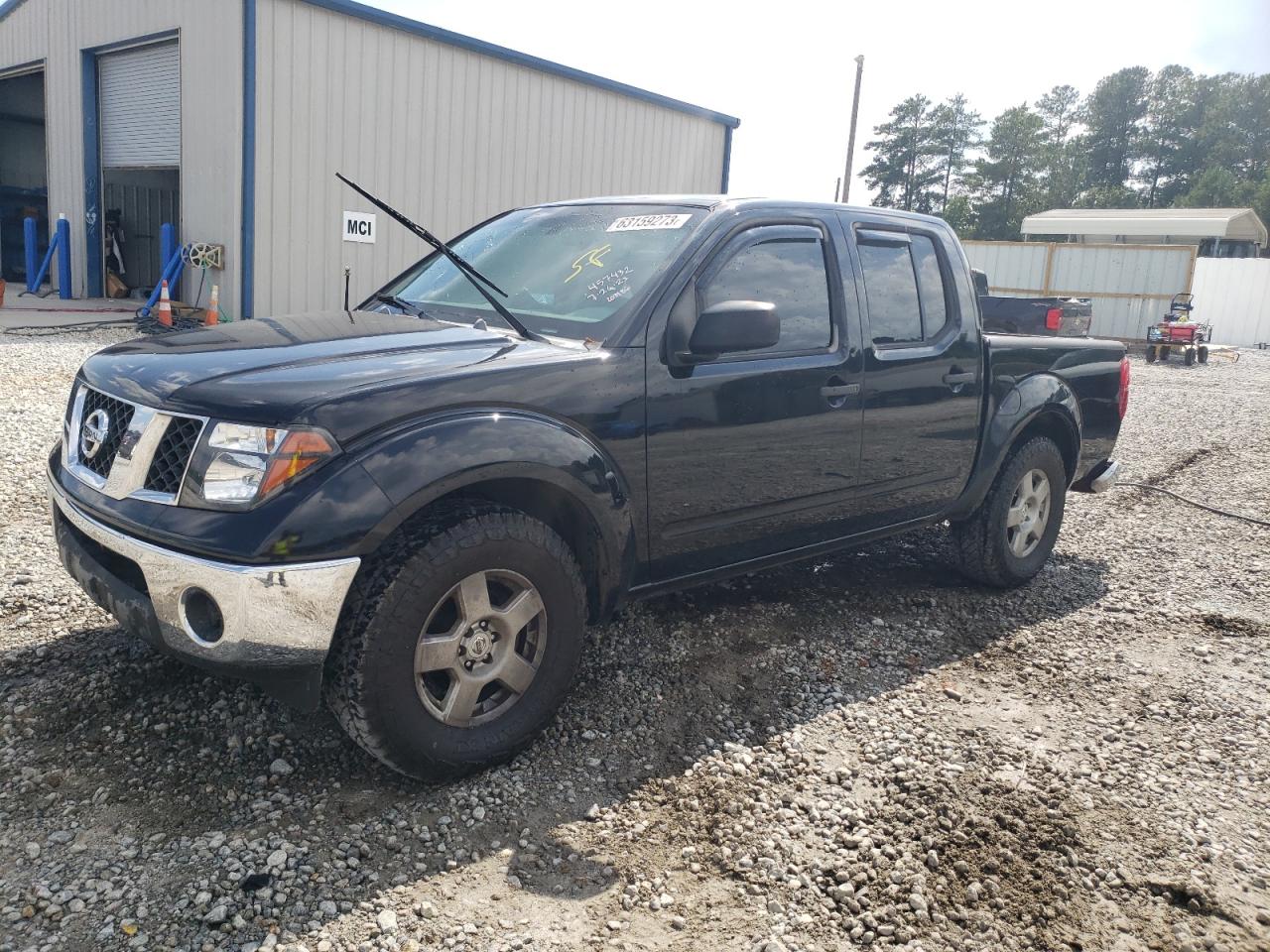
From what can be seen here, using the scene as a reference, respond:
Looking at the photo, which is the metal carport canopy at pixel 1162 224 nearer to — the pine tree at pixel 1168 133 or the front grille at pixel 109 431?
the pine tree at pixel 1168 133

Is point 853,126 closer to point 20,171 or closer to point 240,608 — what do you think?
point 20,171

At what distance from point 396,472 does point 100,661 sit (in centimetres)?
172

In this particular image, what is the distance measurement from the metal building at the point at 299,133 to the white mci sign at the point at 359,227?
0.15 ft

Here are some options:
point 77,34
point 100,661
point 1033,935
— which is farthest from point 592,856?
point 77,34

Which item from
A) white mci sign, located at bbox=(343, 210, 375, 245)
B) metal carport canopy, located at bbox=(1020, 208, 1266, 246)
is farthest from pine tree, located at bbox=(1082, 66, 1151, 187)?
white mci sign, located at bbox=(343, 210, 375, 245)

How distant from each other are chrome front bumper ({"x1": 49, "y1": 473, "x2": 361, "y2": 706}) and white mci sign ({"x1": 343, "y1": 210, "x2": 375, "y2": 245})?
11.0 m

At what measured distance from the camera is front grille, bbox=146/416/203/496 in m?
2.72

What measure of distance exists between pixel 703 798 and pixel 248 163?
1118 centimetres

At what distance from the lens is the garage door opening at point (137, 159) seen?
13.4 metres

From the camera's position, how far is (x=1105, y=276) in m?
25.4

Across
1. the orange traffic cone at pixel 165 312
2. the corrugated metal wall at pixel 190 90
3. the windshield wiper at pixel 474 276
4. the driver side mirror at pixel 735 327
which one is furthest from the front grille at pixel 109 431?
the orange traffic cone at pixel 165 312

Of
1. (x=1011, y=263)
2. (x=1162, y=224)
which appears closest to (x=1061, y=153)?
(x=1162, y=224)

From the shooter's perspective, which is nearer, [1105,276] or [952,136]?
[1105,276]

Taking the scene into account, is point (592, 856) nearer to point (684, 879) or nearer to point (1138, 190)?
point (684, 879)
